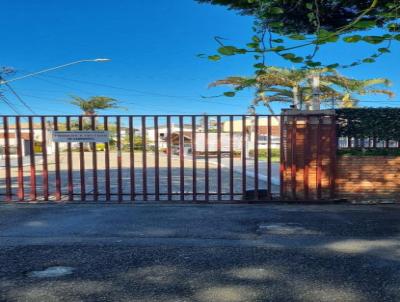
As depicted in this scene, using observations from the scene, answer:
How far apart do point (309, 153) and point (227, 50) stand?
22.4 feet

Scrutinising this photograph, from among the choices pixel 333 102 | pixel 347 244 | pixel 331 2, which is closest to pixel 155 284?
pixel 347 244

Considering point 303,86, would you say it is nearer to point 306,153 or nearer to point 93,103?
point 306,153

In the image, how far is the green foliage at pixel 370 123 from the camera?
927 cm

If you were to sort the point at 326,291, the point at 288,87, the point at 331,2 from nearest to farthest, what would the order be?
the point at 326,291, the point at 331,2, the point at 288,87

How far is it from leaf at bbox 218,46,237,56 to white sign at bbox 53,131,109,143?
694 centimetres

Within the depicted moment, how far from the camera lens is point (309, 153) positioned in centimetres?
899

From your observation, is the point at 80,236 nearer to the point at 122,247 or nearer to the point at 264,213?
the point at 122,247

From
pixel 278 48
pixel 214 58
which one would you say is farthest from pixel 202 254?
pixel 278 48

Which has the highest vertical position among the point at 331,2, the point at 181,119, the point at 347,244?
the point at 331,2

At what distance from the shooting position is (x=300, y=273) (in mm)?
4309

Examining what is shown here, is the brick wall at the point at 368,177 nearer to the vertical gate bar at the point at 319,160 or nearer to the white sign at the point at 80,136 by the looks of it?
the vertical gate bar at the point at 319,160

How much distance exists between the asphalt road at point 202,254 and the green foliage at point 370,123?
1.99m

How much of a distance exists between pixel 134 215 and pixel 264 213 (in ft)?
8.48

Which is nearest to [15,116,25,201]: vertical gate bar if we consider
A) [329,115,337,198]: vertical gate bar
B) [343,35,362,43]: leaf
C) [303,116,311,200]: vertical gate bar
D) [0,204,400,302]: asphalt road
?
[0,204,400,302]: asphalt road
